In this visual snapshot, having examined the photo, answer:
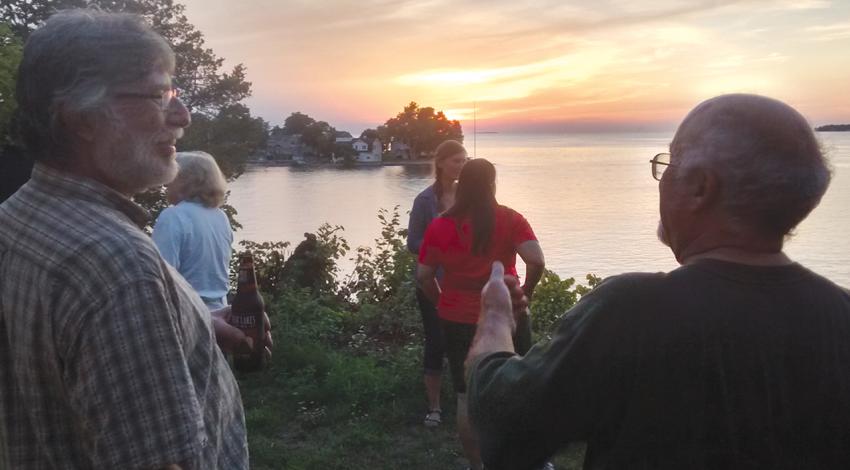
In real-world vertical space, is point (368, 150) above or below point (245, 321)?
above

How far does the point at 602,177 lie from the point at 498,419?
2266cm

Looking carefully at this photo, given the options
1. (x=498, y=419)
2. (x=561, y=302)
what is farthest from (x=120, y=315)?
(x=561, y=302)

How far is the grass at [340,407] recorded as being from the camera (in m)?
4.94

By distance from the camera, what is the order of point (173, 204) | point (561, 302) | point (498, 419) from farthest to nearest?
point (561, 302) < point (173, 204) < point (498, 419)

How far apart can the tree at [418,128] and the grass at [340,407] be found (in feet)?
15.1

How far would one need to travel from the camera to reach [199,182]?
171 inches

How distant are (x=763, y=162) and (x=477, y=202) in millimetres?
2915

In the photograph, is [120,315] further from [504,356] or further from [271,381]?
[271,381]

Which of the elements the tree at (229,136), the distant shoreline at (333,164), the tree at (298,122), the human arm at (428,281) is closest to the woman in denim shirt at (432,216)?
the human arm at (428,281)

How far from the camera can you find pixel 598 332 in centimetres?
148

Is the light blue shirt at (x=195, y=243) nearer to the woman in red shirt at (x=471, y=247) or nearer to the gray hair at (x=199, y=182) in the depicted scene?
the gray hair at (x=199, y=182)

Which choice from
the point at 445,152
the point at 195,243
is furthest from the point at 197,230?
the point at 445,152

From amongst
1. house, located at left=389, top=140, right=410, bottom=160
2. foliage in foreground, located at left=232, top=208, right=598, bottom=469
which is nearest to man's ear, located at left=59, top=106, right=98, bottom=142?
foliage in foreground, located at left=232, top=208, right=598, bottom=469

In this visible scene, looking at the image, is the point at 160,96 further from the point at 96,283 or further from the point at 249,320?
the point at 249,320
